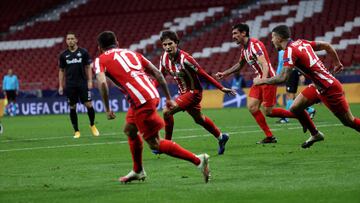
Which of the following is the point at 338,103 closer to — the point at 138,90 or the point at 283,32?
the point at 283,32

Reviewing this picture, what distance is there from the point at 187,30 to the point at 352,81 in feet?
43.3

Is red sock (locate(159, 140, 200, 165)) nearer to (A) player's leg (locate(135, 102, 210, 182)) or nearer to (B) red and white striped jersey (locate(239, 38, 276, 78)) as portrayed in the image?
(A) player's leg (locate(135, 102, 210, 182))

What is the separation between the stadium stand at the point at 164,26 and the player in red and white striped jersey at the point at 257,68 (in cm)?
1748

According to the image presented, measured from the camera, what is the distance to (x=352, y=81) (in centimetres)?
2908

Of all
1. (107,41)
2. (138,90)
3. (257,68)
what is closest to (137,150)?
(138,90)

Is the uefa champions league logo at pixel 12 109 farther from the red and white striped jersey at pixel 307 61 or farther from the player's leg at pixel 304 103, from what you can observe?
the red and white striped jersey at pixel 307 61

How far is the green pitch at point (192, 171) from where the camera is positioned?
25.6 ft

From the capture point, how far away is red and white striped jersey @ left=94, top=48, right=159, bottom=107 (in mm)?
8867

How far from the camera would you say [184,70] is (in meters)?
12.5

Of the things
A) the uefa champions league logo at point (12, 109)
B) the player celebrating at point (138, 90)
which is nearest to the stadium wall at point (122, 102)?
the uefa champions league logo at point (12, 109)

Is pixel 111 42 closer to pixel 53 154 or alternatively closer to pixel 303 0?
pixel 53 154

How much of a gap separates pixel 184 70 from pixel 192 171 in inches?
Answer: 113

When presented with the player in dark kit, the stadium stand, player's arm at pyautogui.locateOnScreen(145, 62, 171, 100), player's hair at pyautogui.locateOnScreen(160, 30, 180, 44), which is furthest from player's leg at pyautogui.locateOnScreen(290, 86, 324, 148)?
the stadium stand

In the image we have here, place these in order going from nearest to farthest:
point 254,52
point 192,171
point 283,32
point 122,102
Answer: point 192,171 < point 283,32 < point 254,52 < point 122,102
